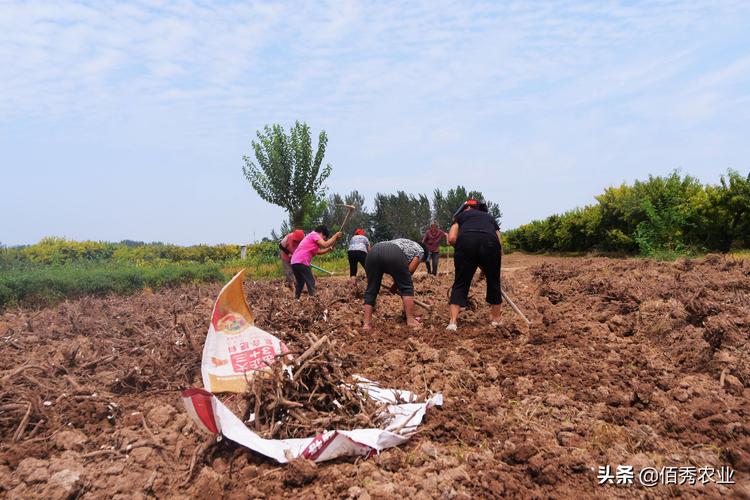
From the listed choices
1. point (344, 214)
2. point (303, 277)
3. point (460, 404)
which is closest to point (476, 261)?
point (460, 404)

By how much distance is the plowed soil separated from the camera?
3.04m

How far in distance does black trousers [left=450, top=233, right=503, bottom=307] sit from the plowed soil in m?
0.39

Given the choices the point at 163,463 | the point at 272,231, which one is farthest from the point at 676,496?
the point at 272,231

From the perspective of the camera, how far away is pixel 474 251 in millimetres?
6000

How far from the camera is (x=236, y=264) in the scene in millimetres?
22469

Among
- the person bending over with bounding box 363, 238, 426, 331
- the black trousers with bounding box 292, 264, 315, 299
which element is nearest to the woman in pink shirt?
the black trousers with bounding box 292, 264, 315, 299

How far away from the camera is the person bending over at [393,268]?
20.9 feet

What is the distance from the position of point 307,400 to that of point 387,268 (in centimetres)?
290

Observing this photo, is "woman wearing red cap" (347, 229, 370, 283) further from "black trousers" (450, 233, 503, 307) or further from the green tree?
the green tree

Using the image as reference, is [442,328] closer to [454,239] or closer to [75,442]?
[454,239]

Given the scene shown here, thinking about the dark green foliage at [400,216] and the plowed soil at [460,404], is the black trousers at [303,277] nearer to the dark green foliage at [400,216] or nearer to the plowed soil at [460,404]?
the plowed soil at [460,404]

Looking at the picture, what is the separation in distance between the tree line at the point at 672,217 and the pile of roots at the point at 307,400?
13.5 meters

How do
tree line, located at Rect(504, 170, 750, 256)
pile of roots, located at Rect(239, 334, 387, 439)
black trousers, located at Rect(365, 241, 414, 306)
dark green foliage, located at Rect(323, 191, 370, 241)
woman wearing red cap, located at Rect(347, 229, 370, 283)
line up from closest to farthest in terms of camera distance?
pile of roots, located at Rect(239, 334, 387, 439) → black trousers, located at Rect(365, 241, 414, 306) → woman wearing red cap, located at Rect(347, 229, 370, 283) → tree line, located at Rect(504, 170, 750, 256) → dark green foliage, located at Rect(323, 191, 370, 241)

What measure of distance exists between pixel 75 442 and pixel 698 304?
5.47 meters
